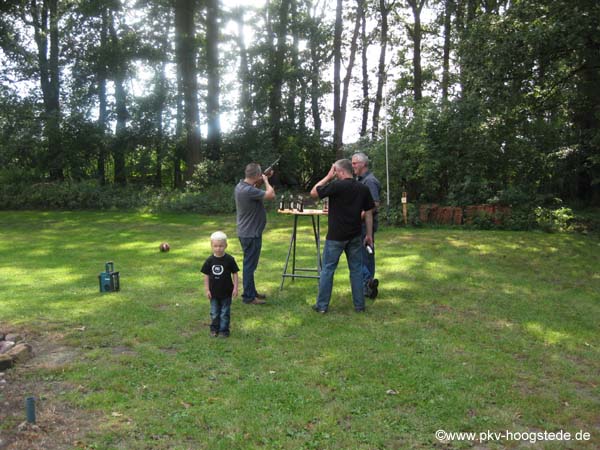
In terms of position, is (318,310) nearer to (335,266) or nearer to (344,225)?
(335,266)

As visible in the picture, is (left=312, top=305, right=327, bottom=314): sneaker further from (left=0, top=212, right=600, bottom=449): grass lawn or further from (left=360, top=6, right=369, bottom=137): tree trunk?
(left=360, top=6, right=369, bottom=137): tree trunk

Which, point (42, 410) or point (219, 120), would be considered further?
point (219, 120)

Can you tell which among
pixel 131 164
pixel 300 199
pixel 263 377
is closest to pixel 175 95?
pixel 131 164

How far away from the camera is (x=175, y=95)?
22.5 meters

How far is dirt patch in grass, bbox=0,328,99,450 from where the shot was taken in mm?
3389

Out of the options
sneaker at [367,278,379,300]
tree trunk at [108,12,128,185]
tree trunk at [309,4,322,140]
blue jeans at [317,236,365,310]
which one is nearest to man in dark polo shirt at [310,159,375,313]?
blue jeans at [317,236,365,310]

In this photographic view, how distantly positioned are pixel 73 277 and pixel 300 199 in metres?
3.93

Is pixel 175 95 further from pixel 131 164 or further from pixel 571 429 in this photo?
pixel 571 429

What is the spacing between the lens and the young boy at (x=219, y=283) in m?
5.45

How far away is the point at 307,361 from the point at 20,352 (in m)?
2.61

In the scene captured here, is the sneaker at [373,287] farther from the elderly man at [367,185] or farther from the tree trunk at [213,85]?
the tree trunk at [213,85]

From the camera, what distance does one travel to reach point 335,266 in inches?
252

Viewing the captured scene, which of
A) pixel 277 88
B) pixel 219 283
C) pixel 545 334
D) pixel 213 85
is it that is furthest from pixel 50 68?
pixel 545 334

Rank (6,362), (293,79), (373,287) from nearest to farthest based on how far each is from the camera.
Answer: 1. (6,362)
2. (373,287)
3. (293,79)
